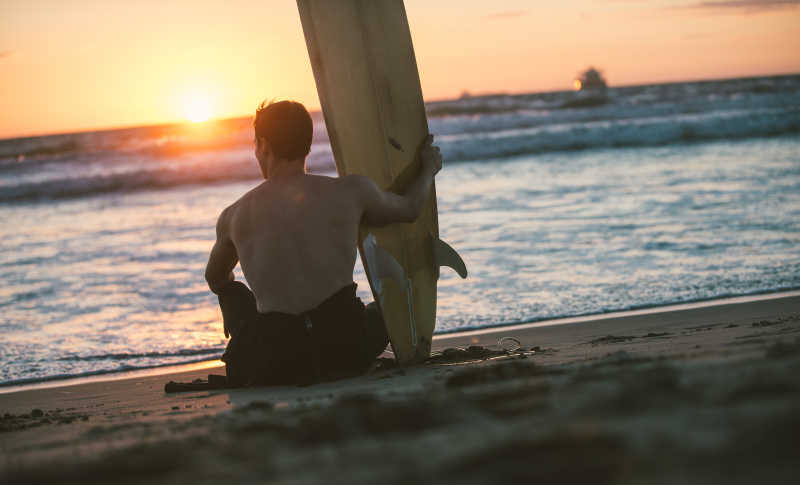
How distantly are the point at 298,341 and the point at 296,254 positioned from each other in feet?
1.16

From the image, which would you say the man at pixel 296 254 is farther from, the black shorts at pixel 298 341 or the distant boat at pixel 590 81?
the distant boat at pixel 590 81

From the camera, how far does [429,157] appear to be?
137 inches

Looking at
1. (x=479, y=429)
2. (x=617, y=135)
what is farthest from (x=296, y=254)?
(x=617, y=135)

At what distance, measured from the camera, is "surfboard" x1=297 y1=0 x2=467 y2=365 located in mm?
3428

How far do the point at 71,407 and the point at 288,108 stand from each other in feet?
5.29

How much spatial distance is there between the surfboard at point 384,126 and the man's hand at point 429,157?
29 mm

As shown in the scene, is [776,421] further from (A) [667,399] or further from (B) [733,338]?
(B) [733,338]

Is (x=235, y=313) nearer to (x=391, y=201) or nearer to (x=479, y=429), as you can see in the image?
(x=391, y=201)

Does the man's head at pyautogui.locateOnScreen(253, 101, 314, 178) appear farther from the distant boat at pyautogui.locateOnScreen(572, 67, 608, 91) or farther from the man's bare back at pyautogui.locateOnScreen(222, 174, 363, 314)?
the distant boat at pyautogui.locateOnScreen(572, 67, 608, 91)

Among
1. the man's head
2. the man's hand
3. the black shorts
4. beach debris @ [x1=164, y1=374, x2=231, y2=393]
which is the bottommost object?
beach debris @ [x1=164, y1=374, x2=231, y2=393]

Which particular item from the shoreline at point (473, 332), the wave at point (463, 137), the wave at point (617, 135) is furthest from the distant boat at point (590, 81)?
the shoreline at point (473, 332)

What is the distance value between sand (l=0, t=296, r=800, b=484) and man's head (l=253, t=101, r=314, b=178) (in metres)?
0.89

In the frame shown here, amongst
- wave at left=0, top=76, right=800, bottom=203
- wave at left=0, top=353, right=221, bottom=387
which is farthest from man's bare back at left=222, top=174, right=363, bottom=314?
wave at left=0, top=76, right=800, bottom=203

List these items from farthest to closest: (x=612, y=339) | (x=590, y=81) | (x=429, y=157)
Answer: (x=590, y=81) < (x=612, y=339) < (x=429, y=157)
